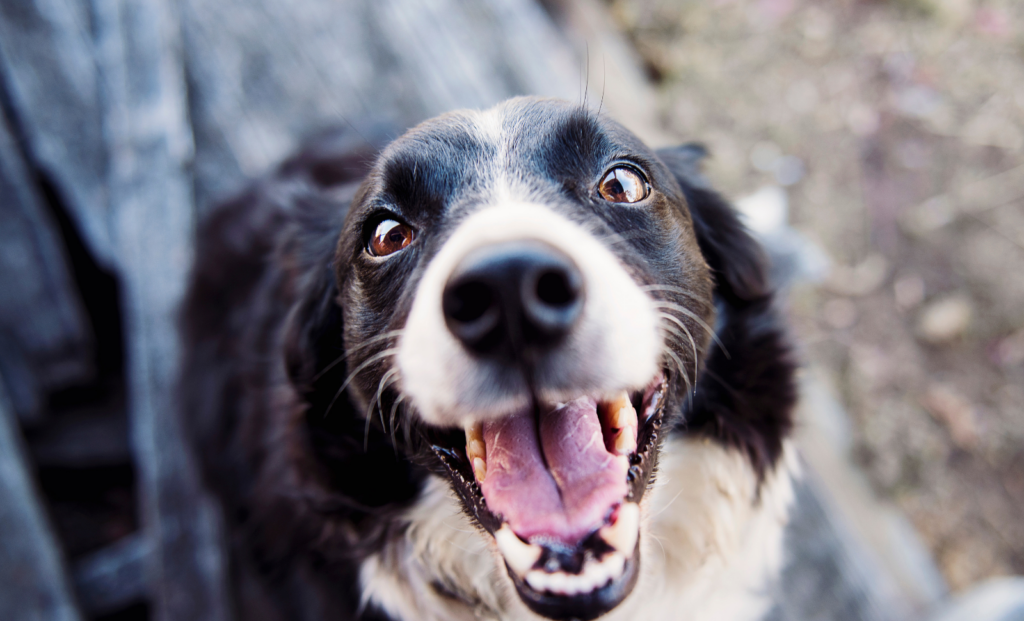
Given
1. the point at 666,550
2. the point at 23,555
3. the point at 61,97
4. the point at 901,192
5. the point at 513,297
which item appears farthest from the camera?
the point at 901,192

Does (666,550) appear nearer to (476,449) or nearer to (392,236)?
(476,449)

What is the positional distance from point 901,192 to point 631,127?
5.95ft

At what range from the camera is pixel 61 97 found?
217 centimetres

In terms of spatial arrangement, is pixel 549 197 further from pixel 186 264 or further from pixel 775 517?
pixel 186 264

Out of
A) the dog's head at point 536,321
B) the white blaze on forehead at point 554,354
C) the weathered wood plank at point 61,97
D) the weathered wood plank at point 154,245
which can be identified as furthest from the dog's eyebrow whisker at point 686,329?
the weathered wood plank at point 61,97

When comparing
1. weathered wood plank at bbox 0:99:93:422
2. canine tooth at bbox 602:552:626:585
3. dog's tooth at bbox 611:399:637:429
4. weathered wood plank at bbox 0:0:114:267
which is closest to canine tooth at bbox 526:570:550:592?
canine tooth at bbox 602:552:626:585

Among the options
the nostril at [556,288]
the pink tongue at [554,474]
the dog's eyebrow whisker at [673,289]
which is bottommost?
the pink tongue at [554,474]

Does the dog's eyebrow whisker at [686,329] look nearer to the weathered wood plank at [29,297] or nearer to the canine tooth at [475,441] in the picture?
the canine tooth at [475,441]

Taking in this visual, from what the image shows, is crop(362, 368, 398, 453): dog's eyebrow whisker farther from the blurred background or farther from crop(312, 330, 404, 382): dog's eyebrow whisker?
the blurred background

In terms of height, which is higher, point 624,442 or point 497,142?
point 497,142

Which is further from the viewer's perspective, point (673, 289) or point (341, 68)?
point (341, 68)

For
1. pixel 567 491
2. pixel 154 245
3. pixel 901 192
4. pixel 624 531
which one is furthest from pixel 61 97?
pixel 901 192

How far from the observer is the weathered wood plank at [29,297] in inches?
77.4

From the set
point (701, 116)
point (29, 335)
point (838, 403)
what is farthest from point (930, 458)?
point (29, 335)
